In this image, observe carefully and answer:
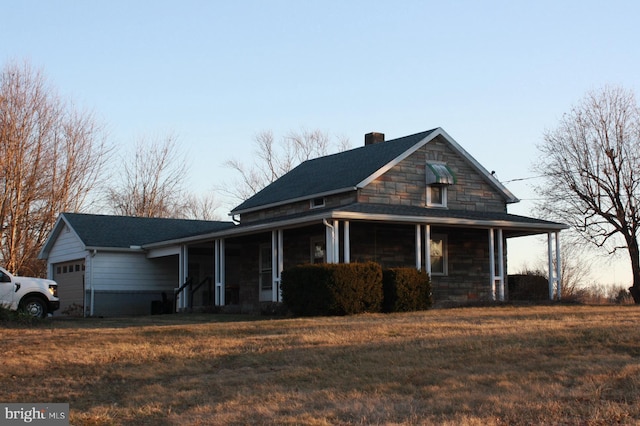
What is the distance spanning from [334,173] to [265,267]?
4204mm

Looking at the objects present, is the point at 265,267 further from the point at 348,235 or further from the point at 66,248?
the point at 66,248

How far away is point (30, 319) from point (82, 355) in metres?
6.50

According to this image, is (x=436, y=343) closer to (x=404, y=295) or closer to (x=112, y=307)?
(x=404, y=295)

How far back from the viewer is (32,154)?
39.5 meters

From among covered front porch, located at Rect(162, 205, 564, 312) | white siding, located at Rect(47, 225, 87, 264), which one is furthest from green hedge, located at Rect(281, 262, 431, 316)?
white siding, located at Rect(47, 225, 87, 264)

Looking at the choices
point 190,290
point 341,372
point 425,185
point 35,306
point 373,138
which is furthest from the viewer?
point 373,138

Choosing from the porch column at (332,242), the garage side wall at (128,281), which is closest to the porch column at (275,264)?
the porch column at (332,242)

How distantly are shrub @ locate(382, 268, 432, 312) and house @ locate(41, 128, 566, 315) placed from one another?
1109mm

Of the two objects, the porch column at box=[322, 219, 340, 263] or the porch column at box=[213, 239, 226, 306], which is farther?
the porch column at box=[213, 239, 226, 306]

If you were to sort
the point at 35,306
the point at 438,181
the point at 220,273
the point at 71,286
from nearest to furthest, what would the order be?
the point at 35,306 < the point at 438,181 < the point at 220,273 < the point at 71,286

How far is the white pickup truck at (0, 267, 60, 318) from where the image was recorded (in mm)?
24125

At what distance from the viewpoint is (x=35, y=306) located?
24.8 meters

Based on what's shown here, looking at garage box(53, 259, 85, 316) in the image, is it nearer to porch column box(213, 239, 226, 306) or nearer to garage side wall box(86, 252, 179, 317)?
garage side wall box(86, 252, 179, 317)

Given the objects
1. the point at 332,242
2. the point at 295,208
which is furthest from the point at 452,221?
the point at 295,208
